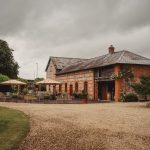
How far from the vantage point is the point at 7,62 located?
49.0 meters

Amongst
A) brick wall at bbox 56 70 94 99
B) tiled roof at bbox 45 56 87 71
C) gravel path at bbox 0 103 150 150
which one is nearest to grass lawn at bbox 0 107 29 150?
gravel path at bbox 0 103 150 150

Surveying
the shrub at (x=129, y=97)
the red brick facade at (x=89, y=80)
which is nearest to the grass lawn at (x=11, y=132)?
the shrub at (x=129, y=97)

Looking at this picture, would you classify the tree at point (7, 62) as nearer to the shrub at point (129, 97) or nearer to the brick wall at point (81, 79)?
the brick wall at point (81, 79)

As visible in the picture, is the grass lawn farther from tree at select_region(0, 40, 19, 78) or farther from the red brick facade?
tree at select_region(0, 40, 19, 78)

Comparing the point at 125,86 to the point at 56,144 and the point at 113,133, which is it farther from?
the point at 56,144

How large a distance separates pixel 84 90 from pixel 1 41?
1766 centimetres

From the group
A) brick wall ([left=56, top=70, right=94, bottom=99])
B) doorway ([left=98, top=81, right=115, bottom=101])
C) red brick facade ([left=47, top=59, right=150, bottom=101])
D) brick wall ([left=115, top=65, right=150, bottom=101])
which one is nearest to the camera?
brick wall ([left=115, top=65, right=150, bottom=101])

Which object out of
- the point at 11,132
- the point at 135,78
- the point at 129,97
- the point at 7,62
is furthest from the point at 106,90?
the point at 11,132

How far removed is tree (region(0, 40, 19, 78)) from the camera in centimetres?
4847

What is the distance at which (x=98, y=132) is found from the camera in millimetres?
10938

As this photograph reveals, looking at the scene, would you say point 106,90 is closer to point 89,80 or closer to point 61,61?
point 89,80

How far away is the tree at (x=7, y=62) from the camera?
48469 millimetres

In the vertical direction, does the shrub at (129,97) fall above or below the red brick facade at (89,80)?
below

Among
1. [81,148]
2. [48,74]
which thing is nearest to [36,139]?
[81,148]
